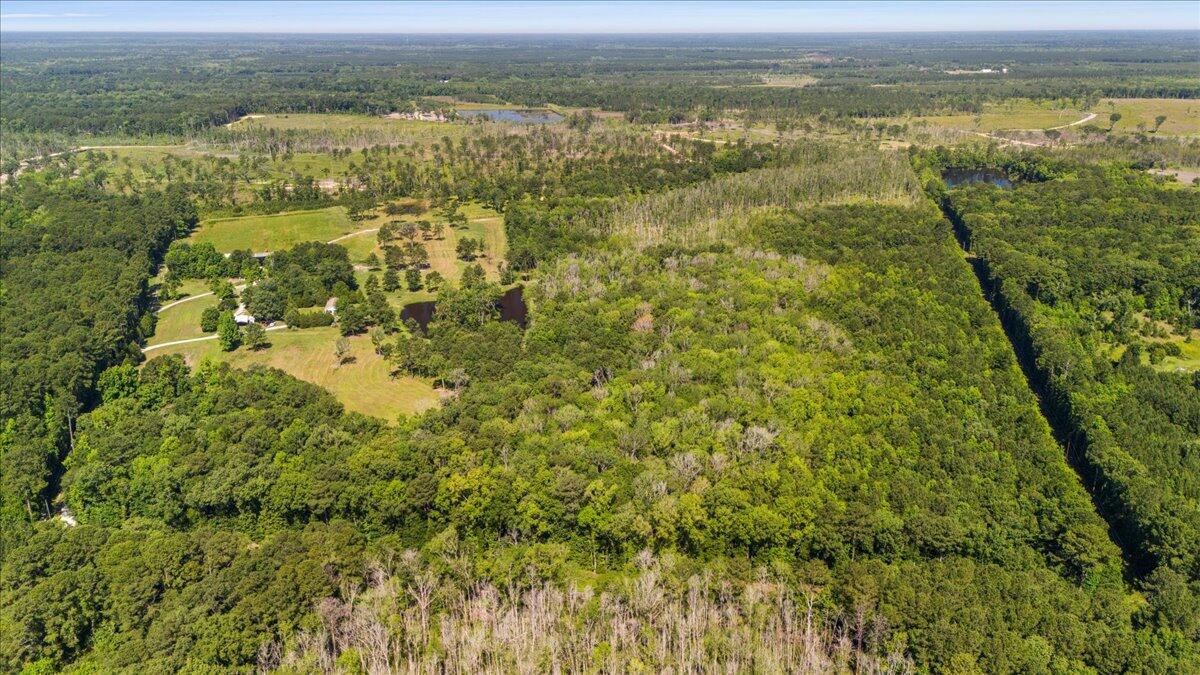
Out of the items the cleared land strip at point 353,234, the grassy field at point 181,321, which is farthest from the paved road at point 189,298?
the cleared land strip at point 353,234

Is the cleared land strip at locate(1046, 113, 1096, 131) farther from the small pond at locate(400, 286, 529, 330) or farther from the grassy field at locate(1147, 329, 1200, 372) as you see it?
the small pond at locate(400, 286, 529, 330)

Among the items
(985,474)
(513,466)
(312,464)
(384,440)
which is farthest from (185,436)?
(985,474)

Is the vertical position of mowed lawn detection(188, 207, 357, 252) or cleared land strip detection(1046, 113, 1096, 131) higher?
cleared land strip detection(1046, 113, 1096, 131)

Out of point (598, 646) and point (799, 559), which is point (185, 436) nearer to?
point (598, 646)

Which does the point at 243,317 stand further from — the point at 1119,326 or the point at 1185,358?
the point at 1185,358

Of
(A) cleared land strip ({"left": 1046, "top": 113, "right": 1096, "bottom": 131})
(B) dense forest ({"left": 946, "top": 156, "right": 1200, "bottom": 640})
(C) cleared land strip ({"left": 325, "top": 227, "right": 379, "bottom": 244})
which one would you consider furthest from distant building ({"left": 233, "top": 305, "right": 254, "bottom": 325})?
(A) cleared land strip ({"left": 1046, "top": 113, "right": 1096, "bottom": 131})

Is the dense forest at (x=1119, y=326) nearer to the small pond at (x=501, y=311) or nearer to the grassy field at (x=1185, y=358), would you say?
the grassy field at (x=1185, y=358)

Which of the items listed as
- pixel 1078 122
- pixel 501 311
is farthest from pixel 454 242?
pixel 1078 122
